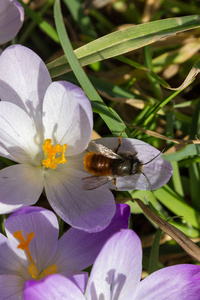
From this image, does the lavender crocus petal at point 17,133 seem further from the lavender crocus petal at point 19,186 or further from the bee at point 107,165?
the bee at point 107,165

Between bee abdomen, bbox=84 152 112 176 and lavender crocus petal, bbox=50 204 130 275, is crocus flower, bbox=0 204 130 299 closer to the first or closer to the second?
lavender crocus petal, bbox=50 204 130 275

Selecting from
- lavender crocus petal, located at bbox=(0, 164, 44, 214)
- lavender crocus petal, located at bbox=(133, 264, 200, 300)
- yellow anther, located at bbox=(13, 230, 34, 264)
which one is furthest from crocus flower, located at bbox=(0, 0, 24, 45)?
lavender crocus petal, located at bbox=(133, 264, 200, 300)

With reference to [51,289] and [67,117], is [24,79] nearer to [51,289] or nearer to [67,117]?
[67,117]

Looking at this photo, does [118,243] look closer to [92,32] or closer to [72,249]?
[72,249]

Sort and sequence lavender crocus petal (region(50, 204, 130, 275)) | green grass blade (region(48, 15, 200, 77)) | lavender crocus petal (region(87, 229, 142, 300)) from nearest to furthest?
lavender crocus petal (region(87, 229, 142, 300)), lavender crocus petal (region(50, 204, 130, 275)), green grass blade (region(48, 15, 200, 77))

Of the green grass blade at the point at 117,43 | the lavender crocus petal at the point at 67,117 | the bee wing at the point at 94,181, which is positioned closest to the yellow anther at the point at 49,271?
the bee wing at the point at 94,181

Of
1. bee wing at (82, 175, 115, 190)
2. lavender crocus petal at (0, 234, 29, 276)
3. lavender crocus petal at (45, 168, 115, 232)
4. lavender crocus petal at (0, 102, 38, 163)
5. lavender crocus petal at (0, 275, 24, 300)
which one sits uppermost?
lavender crocus petal at (0, 102, 38, 163)

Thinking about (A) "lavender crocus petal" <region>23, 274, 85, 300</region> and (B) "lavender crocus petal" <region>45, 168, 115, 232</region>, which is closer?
(A) "lavender crocus petal" <region>23, 274, 85, 300</region>
